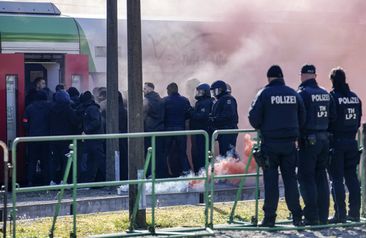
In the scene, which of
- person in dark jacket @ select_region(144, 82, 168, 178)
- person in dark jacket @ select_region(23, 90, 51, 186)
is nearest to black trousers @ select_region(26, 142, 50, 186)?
person in dark jacket @ select_region(23, 90, 51, 186)

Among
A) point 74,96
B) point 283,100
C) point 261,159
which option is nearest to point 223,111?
point 74,96

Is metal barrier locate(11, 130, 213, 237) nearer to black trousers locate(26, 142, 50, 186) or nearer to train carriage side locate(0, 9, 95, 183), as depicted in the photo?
black trousers locate(26, 142, 50, 186)

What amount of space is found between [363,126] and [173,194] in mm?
3758

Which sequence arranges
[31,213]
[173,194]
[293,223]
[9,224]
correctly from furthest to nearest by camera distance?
[173,194], [31,213], [293,223], [9,224]

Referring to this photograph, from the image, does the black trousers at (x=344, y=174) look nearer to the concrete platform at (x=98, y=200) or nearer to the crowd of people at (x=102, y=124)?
the concrete platform at (x=98, y=200)

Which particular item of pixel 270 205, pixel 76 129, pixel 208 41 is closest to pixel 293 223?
pixel 270 205

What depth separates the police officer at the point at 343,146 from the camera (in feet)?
39.2

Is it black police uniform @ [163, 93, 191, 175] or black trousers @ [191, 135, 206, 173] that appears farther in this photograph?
black police uniform @ [163, 93, 191, 175]

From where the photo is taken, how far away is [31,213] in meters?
14.0

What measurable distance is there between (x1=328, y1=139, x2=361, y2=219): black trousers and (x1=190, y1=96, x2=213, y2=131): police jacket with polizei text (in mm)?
5353

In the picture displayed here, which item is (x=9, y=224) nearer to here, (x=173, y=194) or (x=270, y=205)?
(x=270, y=205)

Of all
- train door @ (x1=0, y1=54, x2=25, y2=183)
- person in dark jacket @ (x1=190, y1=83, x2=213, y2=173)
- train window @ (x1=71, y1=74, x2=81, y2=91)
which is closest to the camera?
person in dark jacket @ (x1=190, y1=83, x2=213, y2=173)

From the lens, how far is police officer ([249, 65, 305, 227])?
1128 centimetres

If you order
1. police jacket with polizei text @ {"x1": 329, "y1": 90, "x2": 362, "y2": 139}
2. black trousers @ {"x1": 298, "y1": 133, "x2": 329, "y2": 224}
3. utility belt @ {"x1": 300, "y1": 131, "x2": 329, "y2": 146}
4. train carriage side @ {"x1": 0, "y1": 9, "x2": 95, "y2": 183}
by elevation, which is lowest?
black trousers @ {"x1": 298, "y1": 133, "x2": 329, "y2": 224}
